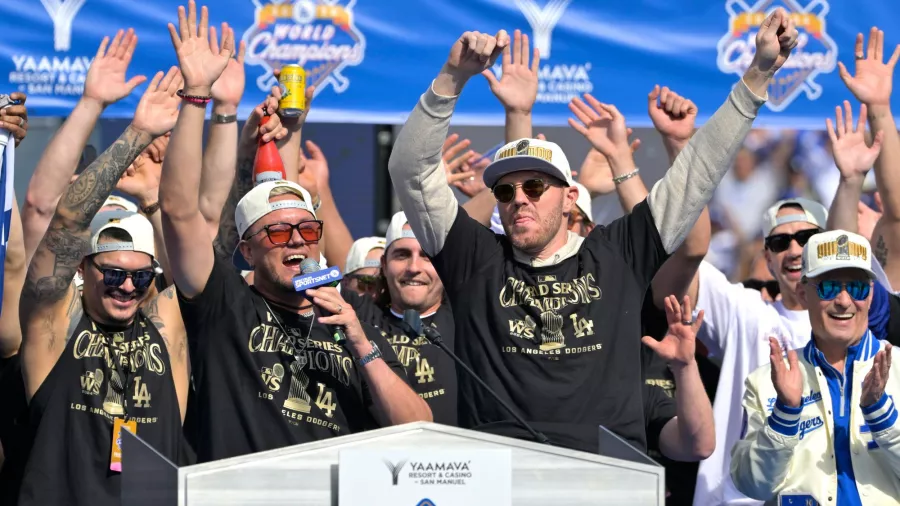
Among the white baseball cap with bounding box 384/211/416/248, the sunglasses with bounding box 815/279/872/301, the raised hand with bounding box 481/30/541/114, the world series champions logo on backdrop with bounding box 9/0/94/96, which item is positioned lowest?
the sunglasses with bounding box 815/279/872/301

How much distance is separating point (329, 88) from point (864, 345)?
2928 millimetres

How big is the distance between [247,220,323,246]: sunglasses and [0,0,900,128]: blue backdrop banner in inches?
74.0

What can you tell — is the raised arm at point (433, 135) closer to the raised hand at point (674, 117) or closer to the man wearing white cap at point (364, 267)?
the raised hand at point (674, 117)

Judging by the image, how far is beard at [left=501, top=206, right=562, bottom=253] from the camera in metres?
4.62

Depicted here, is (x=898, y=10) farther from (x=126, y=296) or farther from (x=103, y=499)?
(x=103, y=499)

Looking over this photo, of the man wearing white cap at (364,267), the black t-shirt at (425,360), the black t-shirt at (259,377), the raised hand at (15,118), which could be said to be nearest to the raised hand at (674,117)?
the black t-shirt at (425,360)

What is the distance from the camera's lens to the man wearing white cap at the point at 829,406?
15.6 feet

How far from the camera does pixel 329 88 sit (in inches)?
260

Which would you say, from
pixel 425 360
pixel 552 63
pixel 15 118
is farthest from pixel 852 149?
pixel 15 118

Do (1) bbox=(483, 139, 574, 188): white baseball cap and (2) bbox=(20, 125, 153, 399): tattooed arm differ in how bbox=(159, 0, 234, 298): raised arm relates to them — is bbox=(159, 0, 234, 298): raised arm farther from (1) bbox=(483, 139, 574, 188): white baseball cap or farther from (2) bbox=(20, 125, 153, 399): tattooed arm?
(1) bbox=(483, 139, 574, 188): white baseball cap

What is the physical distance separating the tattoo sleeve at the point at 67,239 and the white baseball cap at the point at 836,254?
2.74 m

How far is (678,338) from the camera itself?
15.5 ft

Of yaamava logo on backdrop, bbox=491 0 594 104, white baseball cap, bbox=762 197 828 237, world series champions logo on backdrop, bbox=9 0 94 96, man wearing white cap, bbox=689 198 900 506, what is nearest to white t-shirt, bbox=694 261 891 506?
man wearing white cap, bbox=689 198 900 506

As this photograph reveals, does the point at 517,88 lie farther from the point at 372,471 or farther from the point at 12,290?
the point at 372,471
